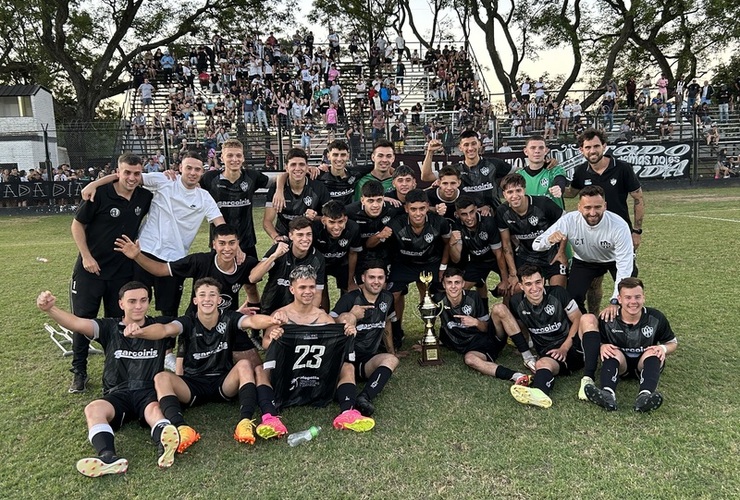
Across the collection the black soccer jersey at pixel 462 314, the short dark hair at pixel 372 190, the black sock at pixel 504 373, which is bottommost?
the black sock at pixel 504 373

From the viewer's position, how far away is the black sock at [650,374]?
438cm

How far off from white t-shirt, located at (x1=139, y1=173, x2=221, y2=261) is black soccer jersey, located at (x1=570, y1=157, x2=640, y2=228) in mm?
4228

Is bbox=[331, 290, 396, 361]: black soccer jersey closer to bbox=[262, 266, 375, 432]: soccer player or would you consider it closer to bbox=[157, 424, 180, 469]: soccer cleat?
bbox=[262, 266, 375, 432]: soccer player

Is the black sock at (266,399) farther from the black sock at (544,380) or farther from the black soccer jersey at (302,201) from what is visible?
the black soccer jersey at (302,201)

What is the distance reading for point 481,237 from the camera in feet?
20.4

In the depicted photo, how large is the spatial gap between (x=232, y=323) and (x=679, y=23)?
39802 mm

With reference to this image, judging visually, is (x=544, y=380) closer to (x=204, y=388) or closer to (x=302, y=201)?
(x=204, y=388)

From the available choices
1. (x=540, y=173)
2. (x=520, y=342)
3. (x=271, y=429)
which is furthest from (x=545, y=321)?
(x=271, y=429)

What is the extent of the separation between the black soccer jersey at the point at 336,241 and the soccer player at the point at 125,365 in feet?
6.44

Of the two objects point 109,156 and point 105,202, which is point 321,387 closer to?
point 105,202

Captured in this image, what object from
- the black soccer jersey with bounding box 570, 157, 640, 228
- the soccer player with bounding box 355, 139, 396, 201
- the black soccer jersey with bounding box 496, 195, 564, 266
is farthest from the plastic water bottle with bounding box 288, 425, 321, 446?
the black soccer jersey with bounding box 570, 157, 640, 228

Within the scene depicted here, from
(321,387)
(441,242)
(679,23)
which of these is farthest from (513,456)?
(679,23)

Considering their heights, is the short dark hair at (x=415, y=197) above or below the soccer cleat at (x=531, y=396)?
above

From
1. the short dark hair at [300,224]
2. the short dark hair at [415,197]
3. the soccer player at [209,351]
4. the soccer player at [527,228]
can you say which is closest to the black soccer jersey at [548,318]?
the soccer player at [527,228]
